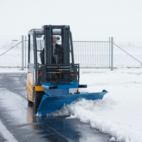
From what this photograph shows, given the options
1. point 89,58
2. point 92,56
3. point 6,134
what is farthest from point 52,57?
point 89,58

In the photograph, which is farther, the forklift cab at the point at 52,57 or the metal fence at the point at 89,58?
the metal fence at the point at 89,58

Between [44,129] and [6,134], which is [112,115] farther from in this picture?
[6,134]

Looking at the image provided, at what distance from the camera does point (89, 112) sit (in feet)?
24.6

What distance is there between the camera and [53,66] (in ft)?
28.3

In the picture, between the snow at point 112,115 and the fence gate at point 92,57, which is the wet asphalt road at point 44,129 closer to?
the snow at point 112,115

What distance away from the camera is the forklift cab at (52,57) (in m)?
8.61

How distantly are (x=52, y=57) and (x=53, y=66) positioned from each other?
1.77 ft

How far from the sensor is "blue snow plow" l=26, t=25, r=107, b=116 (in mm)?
8469

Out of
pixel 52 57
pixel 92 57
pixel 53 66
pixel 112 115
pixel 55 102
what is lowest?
pixel 112 115

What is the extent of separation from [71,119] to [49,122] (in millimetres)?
566

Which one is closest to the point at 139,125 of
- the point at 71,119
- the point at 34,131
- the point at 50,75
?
the point at 71,119

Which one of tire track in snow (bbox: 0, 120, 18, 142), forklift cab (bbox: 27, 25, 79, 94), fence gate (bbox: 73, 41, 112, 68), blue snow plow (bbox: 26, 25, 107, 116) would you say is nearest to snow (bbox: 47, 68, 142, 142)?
blue snow plow (bbox: 26, 25, 107, 116)

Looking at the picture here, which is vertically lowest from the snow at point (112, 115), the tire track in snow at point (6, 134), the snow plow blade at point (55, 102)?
the tire track in snow at point (6, 134)

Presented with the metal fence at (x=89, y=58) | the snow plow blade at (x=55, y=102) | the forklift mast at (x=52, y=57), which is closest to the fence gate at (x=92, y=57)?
the metal fence at (x=89, y=58)
